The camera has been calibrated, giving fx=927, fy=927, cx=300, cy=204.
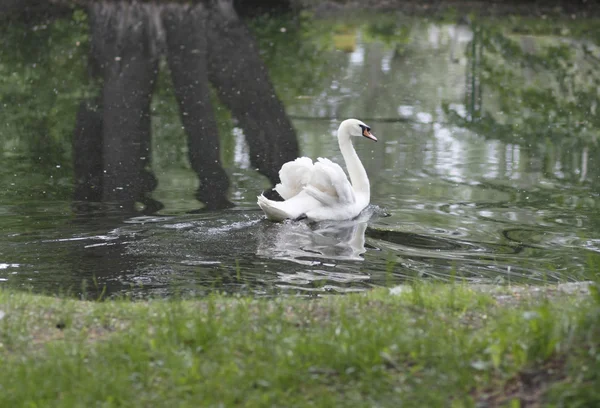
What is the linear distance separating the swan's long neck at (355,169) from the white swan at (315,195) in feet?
0.33

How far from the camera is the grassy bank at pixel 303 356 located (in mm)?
4207

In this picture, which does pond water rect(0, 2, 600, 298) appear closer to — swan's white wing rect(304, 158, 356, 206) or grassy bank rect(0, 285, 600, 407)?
swan's white wing rect(304, 158, 356, 206)

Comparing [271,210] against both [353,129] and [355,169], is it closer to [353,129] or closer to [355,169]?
[355,169]

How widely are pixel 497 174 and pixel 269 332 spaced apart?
7072mm

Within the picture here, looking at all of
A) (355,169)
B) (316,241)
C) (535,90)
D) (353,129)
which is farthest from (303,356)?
(535,90)

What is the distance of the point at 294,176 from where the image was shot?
9.67 meters

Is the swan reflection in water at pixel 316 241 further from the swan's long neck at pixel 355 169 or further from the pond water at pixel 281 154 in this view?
the swan's long neck at pixel 355 169

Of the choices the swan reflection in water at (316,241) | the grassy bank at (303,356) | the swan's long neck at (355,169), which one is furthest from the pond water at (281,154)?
the grassy bank at (303,356)

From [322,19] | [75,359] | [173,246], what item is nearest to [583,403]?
[75,359]

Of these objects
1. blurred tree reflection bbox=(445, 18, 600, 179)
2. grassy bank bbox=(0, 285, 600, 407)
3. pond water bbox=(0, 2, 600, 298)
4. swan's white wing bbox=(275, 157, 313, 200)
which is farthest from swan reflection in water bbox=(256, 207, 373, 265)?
blurred tree reflection bbox=(445, 18, 600, 179)

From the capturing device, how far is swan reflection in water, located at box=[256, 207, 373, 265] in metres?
8.05

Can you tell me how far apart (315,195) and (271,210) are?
1.89 ft

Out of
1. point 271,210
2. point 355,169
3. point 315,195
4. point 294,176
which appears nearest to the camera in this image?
point 271,210

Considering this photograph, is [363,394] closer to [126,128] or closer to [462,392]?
[462,392]
